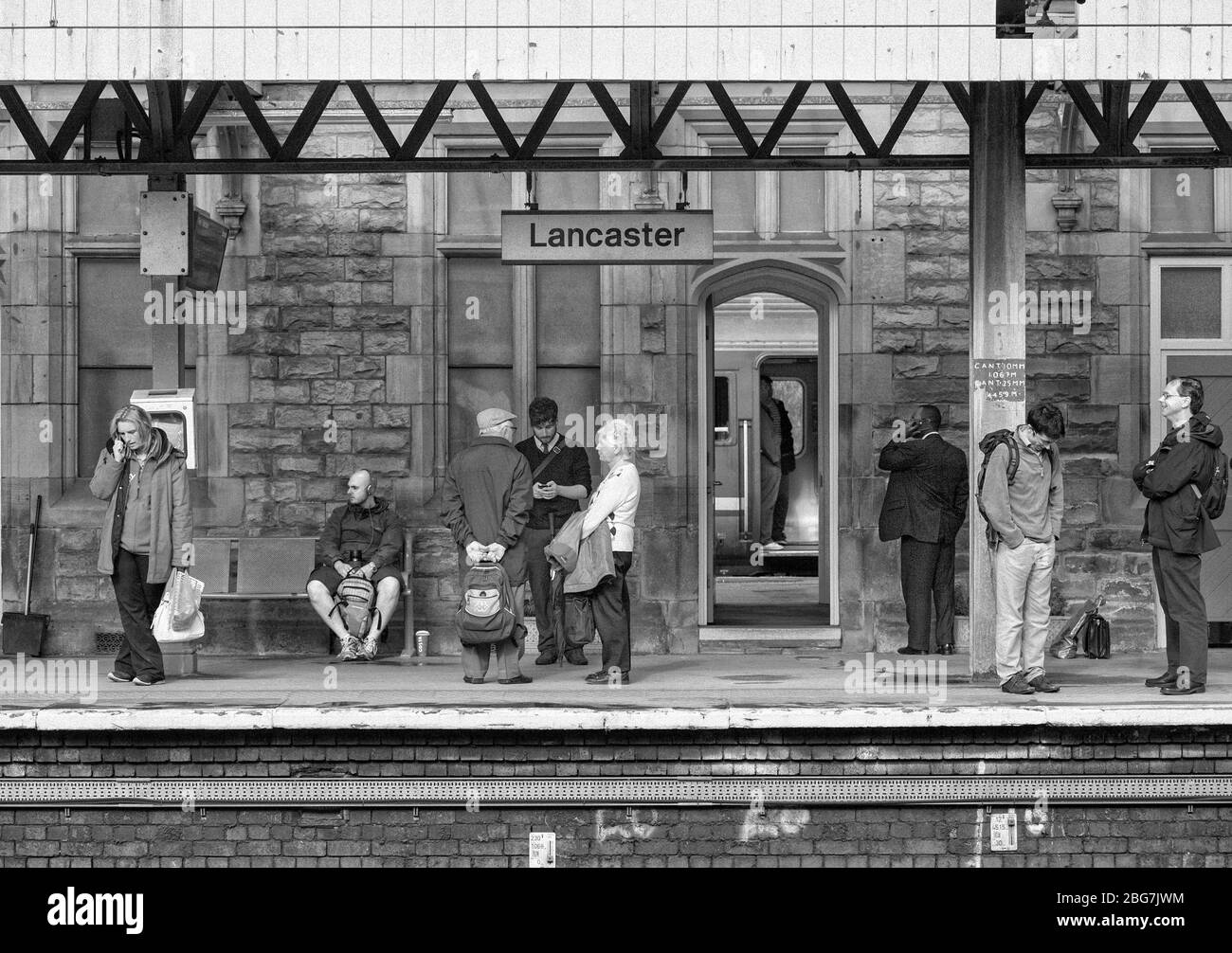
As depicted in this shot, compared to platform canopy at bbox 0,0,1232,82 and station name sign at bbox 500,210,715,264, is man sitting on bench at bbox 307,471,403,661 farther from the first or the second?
platform canopy at bbox 0,0,1232,82

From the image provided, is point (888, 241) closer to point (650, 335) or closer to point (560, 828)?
point (650, 335)

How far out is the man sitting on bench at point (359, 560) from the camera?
41.4 feet

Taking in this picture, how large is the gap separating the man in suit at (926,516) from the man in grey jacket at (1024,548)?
88.3 inches

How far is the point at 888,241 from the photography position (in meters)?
13.9

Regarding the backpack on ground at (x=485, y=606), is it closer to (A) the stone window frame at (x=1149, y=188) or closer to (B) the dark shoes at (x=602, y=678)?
(B) the dark shoes at (x=602, y=678)

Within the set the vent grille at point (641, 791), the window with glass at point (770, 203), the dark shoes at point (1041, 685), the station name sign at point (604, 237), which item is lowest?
the vent grille at point (641, 791)

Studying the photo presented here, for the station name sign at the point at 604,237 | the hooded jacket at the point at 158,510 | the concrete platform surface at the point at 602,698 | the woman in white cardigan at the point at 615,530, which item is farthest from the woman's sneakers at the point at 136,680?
the station name sign at the point at 604,237

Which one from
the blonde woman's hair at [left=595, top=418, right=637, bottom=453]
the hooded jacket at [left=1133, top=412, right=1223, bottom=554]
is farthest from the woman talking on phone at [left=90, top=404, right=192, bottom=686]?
the hooded jacket at [left=1133, top=412, right=1223, bottom=554]

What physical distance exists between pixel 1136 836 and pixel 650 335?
6147 mm

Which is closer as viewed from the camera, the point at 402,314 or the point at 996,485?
the point at 996,485

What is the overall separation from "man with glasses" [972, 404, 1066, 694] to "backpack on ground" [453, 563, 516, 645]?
10.1ft

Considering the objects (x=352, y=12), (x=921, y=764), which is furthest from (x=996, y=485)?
(x=352, y=12)

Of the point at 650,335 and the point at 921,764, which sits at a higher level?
the point at 650,335

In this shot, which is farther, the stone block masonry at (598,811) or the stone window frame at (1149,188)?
the stone window frame at (1149,188)
